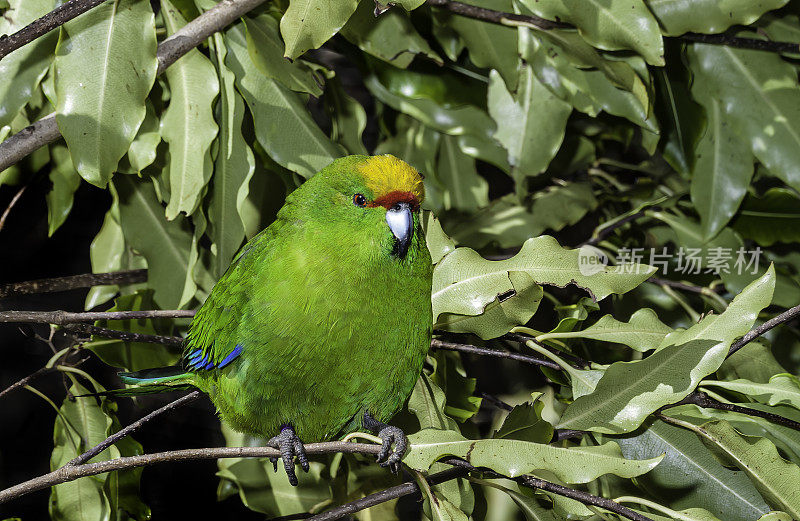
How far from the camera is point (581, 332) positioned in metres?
0.96

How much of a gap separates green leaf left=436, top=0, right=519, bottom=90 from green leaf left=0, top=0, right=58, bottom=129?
1.97ft

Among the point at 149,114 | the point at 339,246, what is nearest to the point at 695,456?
the point at 339,246

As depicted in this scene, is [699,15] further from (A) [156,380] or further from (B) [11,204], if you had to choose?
(B) [11,204]

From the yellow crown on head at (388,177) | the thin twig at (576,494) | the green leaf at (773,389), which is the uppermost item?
the yellow crown on head at (388,177)

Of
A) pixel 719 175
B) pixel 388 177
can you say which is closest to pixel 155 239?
pixel 388 177

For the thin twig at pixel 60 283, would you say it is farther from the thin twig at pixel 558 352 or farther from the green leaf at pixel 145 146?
the thin twig at pixel 558 352

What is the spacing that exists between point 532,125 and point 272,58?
0.46 meters

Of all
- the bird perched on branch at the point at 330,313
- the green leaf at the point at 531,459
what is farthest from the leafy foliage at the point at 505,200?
the bird perched on branch at the point at 330,313

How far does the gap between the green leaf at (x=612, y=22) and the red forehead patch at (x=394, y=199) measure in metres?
0.44

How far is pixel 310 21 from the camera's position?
88cm

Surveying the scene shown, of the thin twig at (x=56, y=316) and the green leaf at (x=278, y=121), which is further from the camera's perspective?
the green leaf at (x=278, y=121)

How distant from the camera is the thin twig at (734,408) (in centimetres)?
89

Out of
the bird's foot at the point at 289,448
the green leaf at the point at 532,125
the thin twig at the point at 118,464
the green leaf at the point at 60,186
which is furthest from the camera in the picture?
the green leaf at the point at 532,125

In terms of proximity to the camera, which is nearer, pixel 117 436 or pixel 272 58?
pixel 117 436
